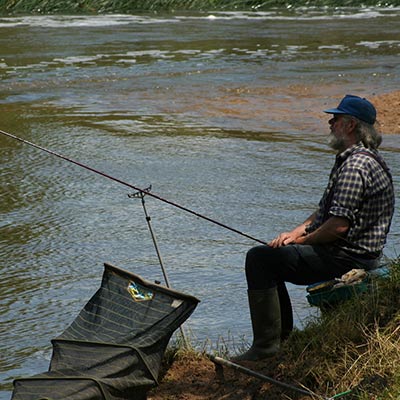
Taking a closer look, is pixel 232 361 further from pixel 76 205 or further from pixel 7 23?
pixel 7 23

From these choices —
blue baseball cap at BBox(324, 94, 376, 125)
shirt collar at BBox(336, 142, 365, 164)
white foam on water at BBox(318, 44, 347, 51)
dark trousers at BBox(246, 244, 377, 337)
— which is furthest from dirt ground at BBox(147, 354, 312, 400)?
white foam on water at BBox(318, 44, 347, 51)

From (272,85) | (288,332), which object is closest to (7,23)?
(272,85)

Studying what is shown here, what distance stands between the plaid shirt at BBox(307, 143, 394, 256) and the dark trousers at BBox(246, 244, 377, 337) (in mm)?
66

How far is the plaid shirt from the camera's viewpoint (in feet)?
17.5

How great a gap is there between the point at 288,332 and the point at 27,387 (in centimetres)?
149

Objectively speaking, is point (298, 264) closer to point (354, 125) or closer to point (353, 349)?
point (353, 349)

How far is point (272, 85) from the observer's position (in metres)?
19.2

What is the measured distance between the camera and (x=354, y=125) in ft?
18.3

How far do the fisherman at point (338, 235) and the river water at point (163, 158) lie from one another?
3.13 ft

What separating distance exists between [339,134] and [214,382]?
145 centimetres

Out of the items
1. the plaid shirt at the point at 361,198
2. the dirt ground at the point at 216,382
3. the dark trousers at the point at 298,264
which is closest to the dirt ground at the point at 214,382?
the dirt ground at the point at 216,382

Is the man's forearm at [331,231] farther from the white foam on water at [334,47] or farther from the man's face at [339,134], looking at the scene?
the white foam on water at [334,47]

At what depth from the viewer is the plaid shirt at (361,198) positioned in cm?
534

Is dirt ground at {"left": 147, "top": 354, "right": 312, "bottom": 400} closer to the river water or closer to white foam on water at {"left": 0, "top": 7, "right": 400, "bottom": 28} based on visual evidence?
the river water
